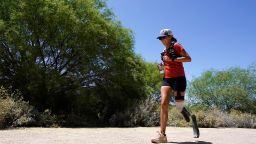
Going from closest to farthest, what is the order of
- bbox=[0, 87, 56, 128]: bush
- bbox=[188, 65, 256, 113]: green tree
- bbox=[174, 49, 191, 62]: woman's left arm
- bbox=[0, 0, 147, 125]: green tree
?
bbox=[174, 49, 191, 62]: woman's left arm → bbox=[0, 87, 56, 128]: bush → bbox=[0, 0, 147, 125]: green tree → bbox=[188, 65, 256, 113]: green tree

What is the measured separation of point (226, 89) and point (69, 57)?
635 inches

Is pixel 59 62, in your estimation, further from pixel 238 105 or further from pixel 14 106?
pixel 238 105

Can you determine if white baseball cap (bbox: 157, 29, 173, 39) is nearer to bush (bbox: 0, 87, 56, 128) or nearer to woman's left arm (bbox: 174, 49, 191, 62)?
woman's left arm (bbox: 174, 49, 191, 62)

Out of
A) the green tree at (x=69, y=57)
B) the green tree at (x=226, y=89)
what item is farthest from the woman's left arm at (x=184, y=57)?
the green tree at (x=226, y=89)

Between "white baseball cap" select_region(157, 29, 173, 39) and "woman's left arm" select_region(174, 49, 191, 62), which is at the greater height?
"white baseball cap" select_region(157, 29, 173, 39)

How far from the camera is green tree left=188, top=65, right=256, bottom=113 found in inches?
1077

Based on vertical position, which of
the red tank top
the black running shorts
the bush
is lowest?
the bush

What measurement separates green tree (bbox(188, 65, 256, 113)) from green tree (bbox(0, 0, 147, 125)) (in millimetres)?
13014

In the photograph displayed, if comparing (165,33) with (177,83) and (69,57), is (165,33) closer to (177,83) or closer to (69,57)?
(177,83)

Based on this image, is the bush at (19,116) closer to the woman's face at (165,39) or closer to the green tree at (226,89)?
Answer: the woman's face at (165,39)

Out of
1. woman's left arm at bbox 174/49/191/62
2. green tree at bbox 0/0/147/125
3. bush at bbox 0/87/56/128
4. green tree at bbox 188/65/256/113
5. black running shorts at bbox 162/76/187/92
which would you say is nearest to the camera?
woman's left arm at bbox 174/49/191/62

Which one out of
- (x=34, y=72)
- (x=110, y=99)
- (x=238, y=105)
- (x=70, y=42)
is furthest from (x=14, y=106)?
(x=238, y=105)

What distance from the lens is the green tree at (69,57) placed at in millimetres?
14023

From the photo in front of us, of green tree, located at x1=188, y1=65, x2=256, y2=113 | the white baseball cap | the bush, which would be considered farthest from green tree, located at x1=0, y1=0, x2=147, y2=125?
green tree, located at x1=188, y1=65, x2=256, y2=113
